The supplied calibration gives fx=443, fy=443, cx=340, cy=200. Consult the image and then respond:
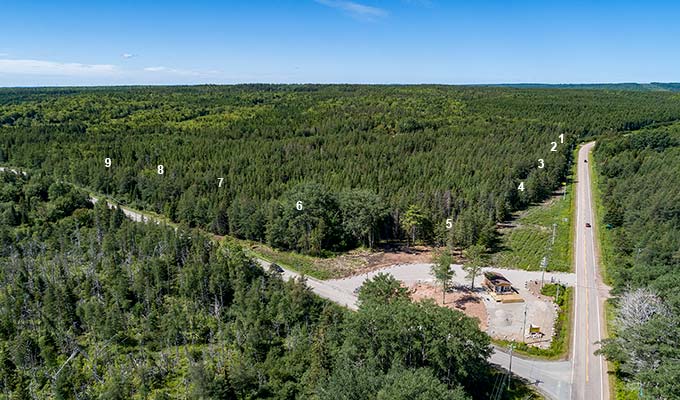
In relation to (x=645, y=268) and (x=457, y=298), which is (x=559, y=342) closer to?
(x=457, y=298)

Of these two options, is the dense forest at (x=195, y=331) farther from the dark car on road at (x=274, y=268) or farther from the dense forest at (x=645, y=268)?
the dense forest at (x=645, y=268)

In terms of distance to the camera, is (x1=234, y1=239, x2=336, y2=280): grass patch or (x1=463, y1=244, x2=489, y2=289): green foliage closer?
(x1=463, y1=244, x2=489, y2=289): green foliage

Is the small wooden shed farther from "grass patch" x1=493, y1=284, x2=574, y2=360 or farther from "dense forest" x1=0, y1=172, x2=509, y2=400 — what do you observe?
"dense forest" x1=0, y1=172, x2=509, y2=400

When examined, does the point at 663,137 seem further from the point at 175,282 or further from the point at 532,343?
the point at 175,282

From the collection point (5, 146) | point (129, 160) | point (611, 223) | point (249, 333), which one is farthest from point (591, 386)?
point (5, 146)

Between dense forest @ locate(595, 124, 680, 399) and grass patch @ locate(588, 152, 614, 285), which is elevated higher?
dense forest @ locate(595, 124, 680, 399)

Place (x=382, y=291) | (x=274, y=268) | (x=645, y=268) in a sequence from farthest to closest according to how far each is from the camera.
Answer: (x=274, y=268)
(x=645, y=268)
(x=382, y=291)

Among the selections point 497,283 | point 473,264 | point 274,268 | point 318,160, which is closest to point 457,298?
point 473,264

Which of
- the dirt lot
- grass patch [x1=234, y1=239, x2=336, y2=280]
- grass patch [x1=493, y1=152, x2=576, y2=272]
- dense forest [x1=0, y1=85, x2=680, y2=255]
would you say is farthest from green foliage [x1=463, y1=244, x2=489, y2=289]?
grass patch [x1=234, y1=239, x2=336, y2=280]
